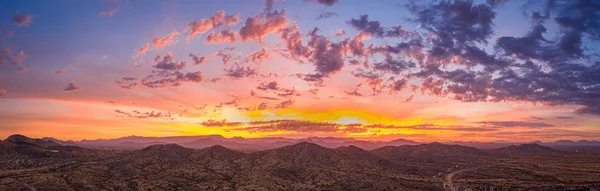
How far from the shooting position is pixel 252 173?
138625 mm

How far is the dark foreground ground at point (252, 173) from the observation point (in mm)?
116750

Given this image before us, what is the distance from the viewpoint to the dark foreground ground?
117 meters

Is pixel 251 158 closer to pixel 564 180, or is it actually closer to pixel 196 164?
pixel 196 164

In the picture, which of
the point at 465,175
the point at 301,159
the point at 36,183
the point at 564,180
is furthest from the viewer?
the point at 301,159

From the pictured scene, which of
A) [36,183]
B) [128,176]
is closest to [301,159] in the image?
[128,176]

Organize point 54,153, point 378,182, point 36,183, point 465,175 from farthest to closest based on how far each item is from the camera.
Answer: point 54,153 → point 465,175 → point 378,182 → point 36,183

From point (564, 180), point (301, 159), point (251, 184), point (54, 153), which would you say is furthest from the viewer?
point (54, 153)

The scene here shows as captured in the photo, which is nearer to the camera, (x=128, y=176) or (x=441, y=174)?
(x=128, y=176)

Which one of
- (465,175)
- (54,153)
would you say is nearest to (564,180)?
(465,175)

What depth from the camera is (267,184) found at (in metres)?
121

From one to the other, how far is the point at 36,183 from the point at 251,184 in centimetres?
6127

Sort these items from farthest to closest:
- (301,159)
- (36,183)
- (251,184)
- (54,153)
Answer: (54,153), (301,159), (251,184), (36,183)

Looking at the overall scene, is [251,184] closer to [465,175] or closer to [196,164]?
[196,164]

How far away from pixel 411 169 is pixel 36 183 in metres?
143
